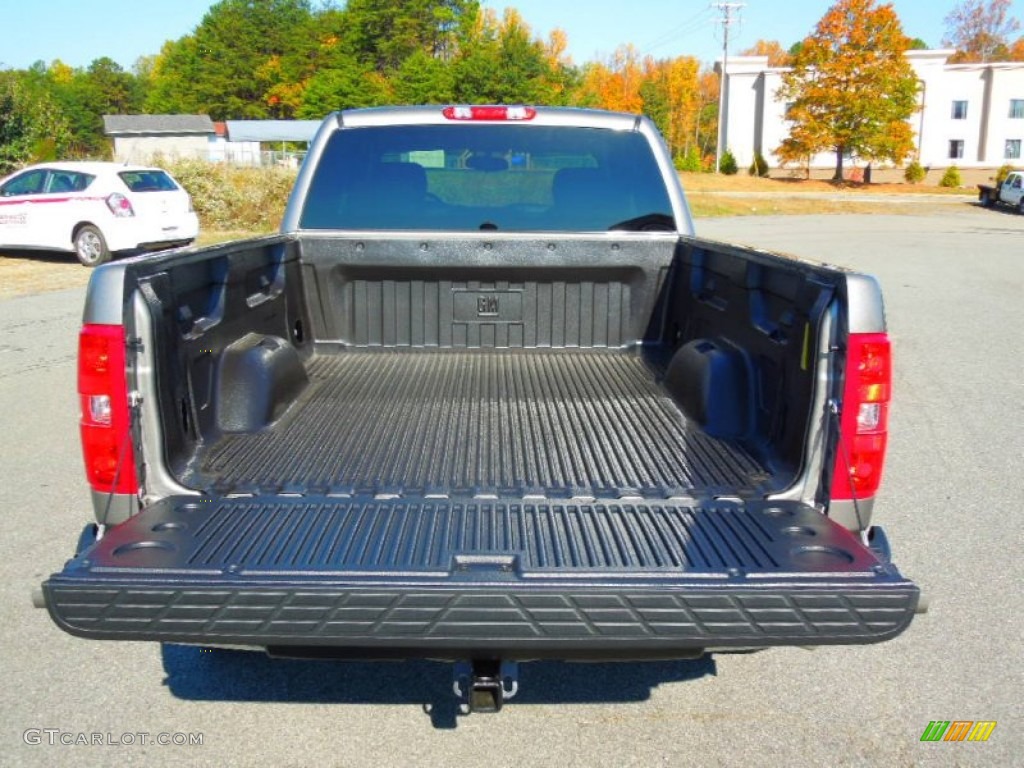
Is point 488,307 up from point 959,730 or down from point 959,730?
up

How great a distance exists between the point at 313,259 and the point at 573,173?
141 cm

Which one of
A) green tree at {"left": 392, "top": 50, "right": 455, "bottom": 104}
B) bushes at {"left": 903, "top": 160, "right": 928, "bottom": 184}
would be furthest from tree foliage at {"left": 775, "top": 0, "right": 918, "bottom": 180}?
green tree at {"left": 392, "top": 50, "right": 455, "bottom": 104}

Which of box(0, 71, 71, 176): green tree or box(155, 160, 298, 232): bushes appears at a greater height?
box(0, 71, 71, 176): green tree

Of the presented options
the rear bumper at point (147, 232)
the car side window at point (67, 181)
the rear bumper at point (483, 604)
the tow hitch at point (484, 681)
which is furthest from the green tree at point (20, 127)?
the tow hitch at point (484, 681)

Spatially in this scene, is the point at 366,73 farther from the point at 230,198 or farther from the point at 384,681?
the point at 384,681

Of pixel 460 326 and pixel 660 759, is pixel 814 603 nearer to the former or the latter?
pixel 660 759

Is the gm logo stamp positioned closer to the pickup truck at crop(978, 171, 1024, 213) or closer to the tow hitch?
the tow hitch

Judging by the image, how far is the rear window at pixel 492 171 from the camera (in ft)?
15.2

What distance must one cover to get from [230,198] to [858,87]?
46252 mm

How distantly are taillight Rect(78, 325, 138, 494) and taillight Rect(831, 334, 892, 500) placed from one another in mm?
2077

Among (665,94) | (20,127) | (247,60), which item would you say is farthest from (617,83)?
(20,127)

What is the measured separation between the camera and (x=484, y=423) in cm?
362

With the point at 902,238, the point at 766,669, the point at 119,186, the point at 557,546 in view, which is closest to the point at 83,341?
the point at 557,546

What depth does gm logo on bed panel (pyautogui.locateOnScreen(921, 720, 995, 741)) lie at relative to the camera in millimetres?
3107
